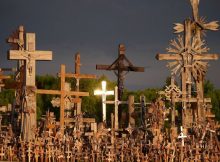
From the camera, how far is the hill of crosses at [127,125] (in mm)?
27375

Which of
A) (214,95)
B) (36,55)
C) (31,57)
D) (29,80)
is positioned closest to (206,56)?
(36,55)

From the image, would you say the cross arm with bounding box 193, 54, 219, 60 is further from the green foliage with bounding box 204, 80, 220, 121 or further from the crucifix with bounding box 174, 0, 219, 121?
the green foliage with bounding box 204, 80, 220, 121

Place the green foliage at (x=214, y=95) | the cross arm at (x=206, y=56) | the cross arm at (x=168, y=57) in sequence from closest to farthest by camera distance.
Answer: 1. the cross arm at (x=168, y=57)
2. the cross arm at (x=206, y=56)
3. the green foliage at (x=214, y=95)

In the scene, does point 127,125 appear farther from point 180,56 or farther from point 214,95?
point 214,95

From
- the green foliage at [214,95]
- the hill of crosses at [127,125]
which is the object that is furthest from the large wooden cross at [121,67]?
the green foliage at [214,95]

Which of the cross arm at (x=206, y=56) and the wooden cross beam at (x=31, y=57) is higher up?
the cross arm at (x=206, y=56)

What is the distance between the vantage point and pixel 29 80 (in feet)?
93.1

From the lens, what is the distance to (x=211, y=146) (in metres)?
28.1

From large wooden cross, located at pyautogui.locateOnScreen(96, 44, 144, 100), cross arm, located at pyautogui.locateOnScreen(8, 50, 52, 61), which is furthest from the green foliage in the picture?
cross arm, located at pyautogui.locateOnScreen(8, 50, 52, 61)

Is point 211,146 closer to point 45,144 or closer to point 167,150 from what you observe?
point 167,150

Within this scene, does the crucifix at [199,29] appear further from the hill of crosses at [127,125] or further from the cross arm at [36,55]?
the cross arm at [36,55]

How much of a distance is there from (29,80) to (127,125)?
5988 mm

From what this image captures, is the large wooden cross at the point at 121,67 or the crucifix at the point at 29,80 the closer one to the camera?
the crucifix at the point at 29,80

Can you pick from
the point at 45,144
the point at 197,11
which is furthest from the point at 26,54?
the point at 197,11
